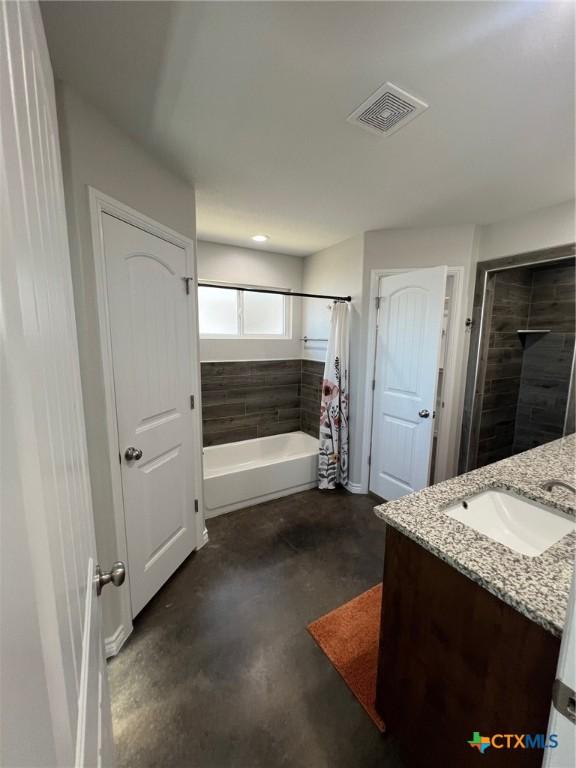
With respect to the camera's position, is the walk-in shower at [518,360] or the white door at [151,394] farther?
the walk-in shower at [518,360]

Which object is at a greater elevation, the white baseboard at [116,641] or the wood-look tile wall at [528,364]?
the wood-look tile wall at [528,364]

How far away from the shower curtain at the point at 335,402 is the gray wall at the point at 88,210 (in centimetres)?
180

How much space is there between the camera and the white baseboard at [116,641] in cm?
147

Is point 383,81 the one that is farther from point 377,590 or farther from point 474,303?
point 377,590

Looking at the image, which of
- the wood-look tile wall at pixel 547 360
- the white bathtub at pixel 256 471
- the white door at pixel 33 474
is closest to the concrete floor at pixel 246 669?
the white bathtub at pixel 256 471

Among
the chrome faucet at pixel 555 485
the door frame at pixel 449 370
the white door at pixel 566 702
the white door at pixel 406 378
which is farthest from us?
the door frame at pixel 449 370

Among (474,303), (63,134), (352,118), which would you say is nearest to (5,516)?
(63,134)

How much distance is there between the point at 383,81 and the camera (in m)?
1.14

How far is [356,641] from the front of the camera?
156cm

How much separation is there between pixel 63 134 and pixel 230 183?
36.0 inches

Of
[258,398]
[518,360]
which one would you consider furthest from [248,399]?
[518,360]

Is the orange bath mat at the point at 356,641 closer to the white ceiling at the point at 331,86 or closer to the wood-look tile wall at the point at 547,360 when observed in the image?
the white ceiling at the point at 331,86

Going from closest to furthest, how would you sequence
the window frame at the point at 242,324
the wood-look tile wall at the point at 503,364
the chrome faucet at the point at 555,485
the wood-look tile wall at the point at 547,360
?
1. the chrome faucet at the point at 555,485
2. the wood-look tile wall at the point at 503,364
3. the wood-look tile wall at the point at 547,360
4. the window frame at the point at 242,324

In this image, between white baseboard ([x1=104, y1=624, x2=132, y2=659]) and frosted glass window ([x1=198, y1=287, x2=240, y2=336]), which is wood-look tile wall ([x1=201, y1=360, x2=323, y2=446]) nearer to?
frosted glass window ([x1=198, y1=287, x2=240, y2=336])
